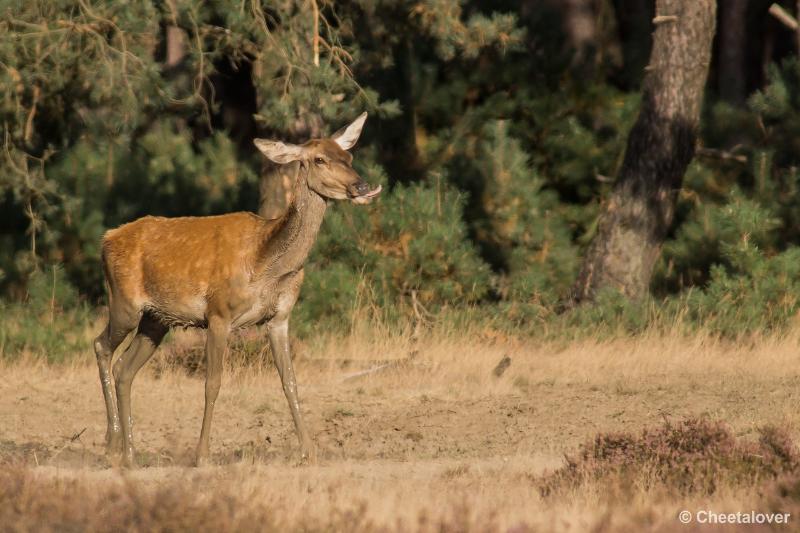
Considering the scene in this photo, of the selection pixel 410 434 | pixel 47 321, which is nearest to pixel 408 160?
pixel 47 321

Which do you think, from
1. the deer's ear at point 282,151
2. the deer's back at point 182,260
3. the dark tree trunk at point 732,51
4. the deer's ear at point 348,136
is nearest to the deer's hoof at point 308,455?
the deer's back at point 182,260

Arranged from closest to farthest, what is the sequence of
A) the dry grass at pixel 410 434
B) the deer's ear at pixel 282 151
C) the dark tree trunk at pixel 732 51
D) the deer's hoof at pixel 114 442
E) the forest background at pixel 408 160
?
1. the dry grass at pixel 410 434
2. the deer's ear at pixel 282 151
3. the deer's hoof at pixel 114 442
4. the forest background at pixel 408 160
5. the dark tree trunk at pixel 732 51

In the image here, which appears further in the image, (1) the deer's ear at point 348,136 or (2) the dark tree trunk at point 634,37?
(2) the dark tree trunk at point 634,37

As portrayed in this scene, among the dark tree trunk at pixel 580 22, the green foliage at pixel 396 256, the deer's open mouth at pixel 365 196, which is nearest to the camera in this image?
the deer's open mouth at pixel 365 196

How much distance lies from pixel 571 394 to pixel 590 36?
9773 mm

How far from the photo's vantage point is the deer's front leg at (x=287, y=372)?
10836 millimetres

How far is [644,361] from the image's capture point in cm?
1452

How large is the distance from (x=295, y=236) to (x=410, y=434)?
229 cm

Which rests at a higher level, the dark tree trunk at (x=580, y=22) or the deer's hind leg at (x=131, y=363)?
the dark tree trunk at (x=580, y=22)

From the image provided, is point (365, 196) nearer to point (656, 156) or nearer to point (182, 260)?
point (182, 260)

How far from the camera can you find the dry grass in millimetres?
7797

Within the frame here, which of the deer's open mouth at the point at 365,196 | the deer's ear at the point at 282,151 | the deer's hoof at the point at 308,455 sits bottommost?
the deer's hoof at the point at 308,455

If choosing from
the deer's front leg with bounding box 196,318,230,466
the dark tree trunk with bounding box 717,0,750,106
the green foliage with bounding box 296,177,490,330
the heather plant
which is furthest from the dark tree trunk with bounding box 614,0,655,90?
the heather plant

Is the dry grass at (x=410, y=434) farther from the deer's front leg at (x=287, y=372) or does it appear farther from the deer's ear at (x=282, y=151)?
the deer's ear at (x=282, y=151)
